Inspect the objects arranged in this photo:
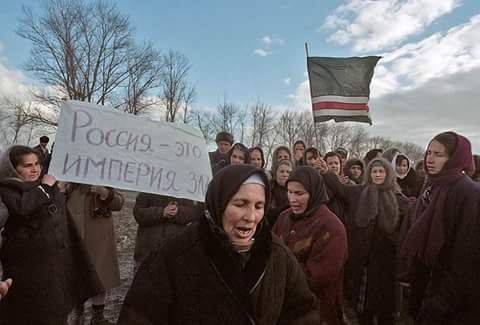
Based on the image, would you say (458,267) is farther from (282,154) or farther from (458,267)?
(282,154)

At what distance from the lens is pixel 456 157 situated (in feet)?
8.18

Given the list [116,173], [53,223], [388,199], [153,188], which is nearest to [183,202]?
[153,188]

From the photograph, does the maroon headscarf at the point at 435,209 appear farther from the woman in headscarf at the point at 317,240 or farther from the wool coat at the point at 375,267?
the wool coat at the point at 375,267

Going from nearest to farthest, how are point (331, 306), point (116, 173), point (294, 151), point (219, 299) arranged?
point (219, 299) < point (331, 306) < point (116, 173) < point (294, 151)

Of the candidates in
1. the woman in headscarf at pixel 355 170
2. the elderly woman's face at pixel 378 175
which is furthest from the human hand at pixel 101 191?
the woman in headscarf at pixel 355 170

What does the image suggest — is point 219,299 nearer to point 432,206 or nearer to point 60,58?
point 432,206

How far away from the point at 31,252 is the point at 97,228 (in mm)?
1473

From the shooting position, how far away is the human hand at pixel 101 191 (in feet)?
12.8

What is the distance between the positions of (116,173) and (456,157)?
260 cm

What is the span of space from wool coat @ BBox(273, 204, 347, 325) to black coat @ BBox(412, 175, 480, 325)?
624 millimetres

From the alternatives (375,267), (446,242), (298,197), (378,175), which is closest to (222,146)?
(378,175)

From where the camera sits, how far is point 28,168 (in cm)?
284

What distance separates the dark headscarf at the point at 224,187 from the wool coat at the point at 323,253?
3.91 ft

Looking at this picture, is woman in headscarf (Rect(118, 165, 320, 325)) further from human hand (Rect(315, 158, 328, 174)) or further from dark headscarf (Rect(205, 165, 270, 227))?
human hand (Rect(315, 158, 328, 174))
